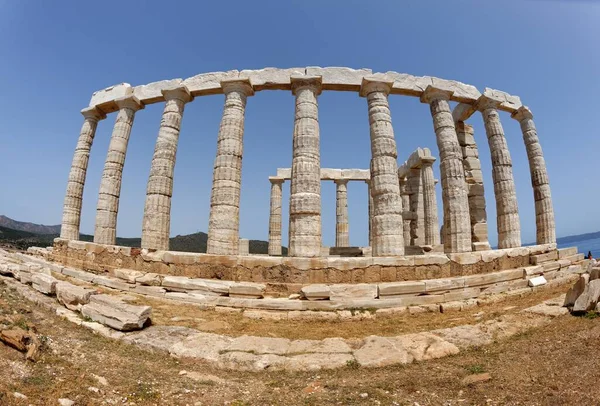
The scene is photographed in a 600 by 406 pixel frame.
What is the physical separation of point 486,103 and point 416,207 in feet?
31.2

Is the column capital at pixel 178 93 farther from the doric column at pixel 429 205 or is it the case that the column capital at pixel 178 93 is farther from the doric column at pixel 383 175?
the doric column at pixel 429 205

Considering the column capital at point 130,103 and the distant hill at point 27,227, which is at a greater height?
the column capital at point 130,103

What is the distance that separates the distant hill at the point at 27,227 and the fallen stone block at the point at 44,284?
13239 cm

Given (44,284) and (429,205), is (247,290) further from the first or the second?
(429,205)

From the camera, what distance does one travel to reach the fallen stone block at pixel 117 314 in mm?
6537

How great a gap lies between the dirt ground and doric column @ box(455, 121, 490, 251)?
1070cm

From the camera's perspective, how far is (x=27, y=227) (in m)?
127

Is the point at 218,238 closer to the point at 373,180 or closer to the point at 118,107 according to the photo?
the point at 373,180

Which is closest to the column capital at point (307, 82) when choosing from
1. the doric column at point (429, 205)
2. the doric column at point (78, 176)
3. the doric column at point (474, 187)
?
the doric column at point (474, 187)

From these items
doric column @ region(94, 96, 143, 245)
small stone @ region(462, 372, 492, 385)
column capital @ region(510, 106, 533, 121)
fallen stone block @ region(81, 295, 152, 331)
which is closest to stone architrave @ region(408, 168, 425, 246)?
column capital @ region(510, 106, 533, 121)

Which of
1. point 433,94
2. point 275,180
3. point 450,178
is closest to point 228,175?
point 450,178

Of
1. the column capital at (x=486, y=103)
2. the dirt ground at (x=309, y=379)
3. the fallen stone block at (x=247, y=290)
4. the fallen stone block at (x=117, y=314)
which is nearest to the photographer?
the dirt ground at (x=309, y=379)

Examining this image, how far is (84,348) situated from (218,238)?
22.7ft

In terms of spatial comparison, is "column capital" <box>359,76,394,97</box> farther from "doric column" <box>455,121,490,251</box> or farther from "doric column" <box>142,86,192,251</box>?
"doric column" <box>142,86,192,251</box>
